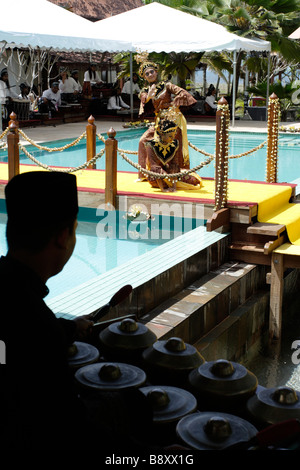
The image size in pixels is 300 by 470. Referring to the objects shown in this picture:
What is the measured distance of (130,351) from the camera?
7.68 feet

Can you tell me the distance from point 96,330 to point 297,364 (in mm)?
4007

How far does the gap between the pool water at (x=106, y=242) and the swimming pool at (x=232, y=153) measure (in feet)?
12.4

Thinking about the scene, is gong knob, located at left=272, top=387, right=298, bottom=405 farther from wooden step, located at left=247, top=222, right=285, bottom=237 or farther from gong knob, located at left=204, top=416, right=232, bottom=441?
wooden step, located at left=247, top=222, right=285, bottom=237

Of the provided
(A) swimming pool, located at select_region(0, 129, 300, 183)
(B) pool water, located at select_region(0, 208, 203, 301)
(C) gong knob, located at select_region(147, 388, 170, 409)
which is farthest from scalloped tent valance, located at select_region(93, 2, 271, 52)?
(C) gong knob, located at select_region(147, 388, 170, 409)

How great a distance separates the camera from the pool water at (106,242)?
5953 mm

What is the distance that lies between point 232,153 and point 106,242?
755 cm

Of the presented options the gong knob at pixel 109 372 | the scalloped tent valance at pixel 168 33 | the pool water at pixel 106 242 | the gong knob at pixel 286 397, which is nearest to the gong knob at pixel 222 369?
the gong knob at pixel 286 397

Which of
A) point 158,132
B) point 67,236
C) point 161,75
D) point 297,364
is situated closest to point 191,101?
point 158,132

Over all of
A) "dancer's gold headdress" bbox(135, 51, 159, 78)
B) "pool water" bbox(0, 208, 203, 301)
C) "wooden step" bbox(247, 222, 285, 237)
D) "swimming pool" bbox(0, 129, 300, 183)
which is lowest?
"pool water" bbox(0, 208, 203, 301)

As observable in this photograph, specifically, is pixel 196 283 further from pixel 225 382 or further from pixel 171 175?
pixel 225 382

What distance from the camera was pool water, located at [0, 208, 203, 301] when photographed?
595 cm

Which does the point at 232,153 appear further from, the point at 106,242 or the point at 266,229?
the point at 266,229

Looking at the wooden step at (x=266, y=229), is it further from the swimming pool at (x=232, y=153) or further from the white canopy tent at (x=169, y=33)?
the white canopy tent at (x=169, y=33)

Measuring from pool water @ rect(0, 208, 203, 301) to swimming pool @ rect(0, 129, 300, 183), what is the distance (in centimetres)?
379
